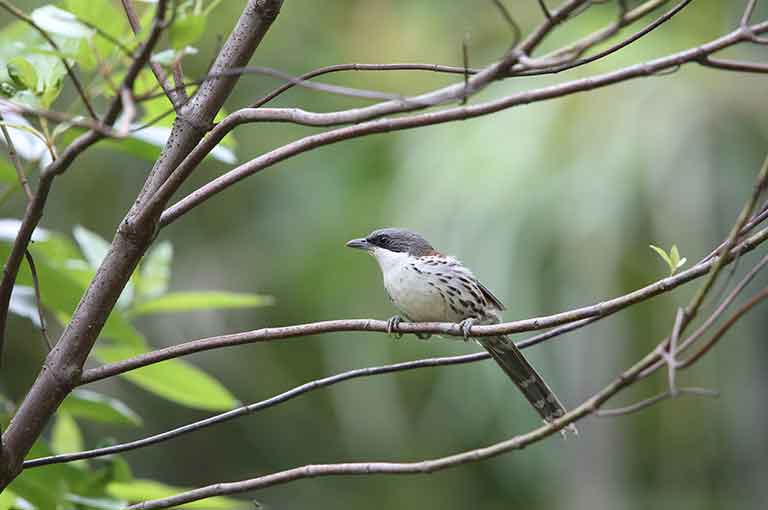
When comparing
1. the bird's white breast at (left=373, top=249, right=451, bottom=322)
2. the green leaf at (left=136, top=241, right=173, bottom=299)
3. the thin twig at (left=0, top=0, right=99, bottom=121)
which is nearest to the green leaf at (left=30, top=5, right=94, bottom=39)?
the thin twig at (left=0, top=0, right=99, bottom=121)

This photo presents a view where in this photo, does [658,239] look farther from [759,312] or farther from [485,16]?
[485,16]

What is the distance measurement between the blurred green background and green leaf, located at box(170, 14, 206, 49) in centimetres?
405

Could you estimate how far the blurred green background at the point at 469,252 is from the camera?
5824 mm

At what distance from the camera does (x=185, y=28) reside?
122 centimetres

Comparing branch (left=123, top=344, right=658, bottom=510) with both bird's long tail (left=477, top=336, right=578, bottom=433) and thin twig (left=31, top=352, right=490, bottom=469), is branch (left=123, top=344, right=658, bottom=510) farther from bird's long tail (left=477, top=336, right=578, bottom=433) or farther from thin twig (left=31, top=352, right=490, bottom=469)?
bird's long tail (left=477, top=336, right=578, bottom=433)

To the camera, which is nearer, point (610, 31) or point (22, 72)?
point (610, 31)

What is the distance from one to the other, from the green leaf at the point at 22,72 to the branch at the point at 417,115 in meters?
0.28

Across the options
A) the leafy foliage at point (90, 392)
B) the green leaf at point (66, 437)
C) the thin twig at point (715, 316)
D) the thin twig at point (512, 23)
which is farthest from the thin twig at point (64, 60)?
the green leaf at point (66, 437)

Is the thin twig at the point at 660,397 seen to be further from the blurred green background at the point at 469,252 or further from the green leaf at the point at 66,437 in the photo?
the blurred green background at the point at 469,252

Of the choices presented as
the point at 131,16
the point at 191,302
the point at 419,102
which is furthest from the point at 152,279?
the point at 419,102

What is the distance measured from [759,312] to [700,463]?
1.33m

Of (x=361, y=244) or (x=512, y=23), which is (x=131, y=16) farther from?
(x=361, y=244)

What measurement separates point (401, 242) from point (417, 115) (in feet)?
7.16

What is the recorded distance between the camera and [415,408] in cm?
758
